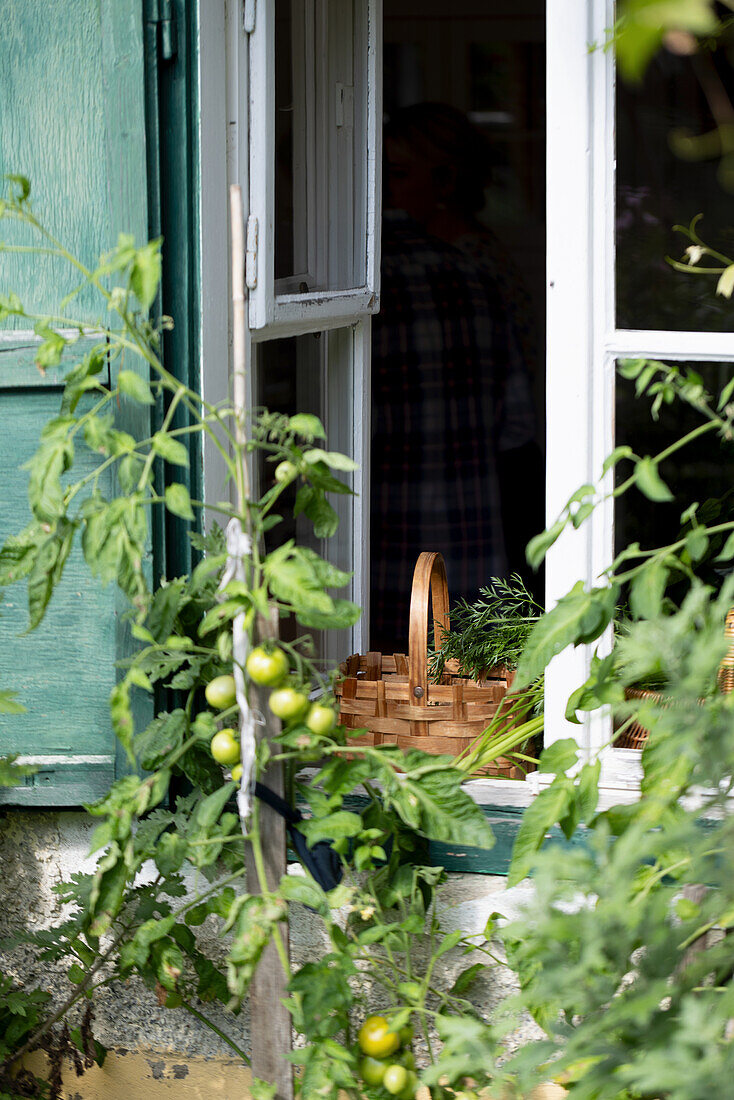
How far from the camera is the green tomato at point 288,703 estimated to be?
51.8 inches

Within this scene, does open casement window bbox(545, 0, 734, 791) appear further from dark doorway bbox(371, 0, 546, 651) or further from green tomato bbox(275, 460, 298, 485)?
dark doorway bbox(371, 0, 546, 651)

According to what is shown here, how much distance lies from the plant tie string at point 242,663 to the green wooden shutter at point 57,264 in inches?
17.6

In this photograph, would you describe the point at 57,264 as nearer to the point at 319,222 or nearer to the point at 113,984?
the point at 319,222

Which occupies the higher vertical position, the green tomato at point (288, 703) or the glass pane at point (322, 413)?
the glass pane at point (322, 413)

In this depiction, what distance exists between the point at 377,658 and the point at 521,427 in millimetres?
1462

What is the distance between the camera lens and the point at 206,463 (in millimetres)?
1739

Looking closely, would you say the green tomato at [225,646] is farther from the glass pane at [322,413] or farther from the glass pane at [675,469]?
the glass pane at [322,413]

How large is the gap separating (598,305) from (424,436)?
62.4 inches

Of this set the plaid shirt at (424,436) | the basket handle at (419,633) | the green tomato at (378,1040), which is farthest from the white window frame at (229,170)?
the plaid shirt at (424,436)

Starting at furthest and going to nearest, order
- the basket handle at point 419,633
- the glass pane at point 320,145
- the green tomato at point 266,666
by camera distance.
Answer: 1. the glass pane at point 320,145
2. the basket handle at point 419,633
3. the green tomato at point 266,666

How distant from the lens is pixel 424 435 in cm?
325

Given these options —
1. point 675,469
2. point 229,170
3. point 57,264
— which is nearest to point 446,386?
point 675,469

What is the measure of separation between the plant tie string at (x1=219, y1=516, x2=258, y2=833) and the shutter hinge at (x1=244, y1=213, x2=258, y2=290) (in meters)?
0.61

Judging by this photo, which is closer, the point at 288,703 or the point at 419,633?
the point at 288,703
